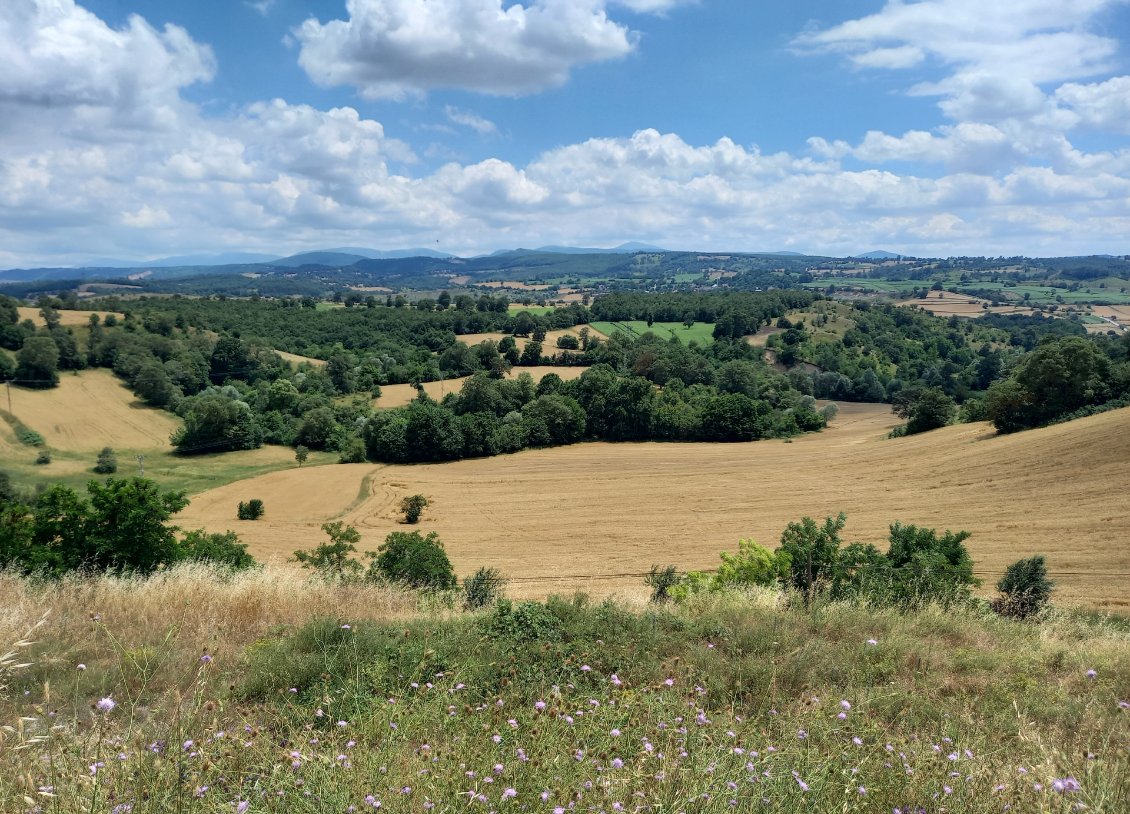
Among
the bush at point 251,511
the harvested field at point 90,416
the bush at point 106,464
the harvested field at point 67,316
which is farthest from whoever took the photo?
the harvested field at point 67,316

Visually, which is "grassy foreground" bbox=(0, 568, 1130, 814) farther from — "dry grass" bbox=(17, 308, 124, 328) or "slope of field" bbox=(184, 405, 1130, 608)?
"dry grass" bbox=(17, 308, 124, 328)

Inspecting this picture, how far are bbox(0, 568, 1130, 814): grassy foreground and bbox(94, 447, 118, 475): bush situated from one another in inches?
2306

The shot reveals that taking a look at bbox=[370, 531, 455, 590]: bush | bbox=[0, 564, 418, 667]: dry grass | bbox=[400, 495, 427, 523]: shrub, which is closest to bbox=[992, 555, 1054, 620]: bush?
bbox=[0, 564, 418, 667]: dry grass

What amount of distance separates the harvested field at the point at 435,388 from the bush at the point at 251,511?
38.8 meters

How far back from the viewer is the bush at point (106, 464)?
188ft

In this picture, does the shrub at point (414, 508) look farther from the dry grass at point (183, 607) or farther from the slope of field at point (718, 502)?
the dry grass at point (183, 607)

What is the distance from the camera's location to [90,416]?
7119cm

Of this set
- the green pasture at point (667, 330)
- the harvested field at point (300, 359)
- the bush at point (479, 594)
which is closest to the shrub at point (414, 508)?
the bush at point (479, 594)

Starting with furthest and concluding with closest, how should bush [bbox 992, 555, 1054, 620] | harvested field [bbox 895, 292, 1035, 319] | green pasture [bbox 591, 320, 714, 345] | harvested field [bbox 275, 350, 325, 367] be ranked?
harvested field [bbox 895, 292, 1035, 319]
green pasture [bbox 591, 320, 714, 345]
harvested field [bbox 275, 350, 325, 367]
bush [bbox 992, 555, 1054, 620]

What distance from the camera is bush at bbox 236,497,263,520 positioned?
1671 inches

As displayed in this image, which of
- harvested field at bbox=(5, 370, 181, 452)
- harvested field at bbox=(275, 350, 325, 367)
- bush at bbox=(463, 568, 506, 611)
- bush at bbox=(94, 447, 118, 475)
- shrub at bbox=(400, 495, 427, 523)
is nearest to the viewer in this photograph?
bush at bbox=(463, 568, 506, 611)

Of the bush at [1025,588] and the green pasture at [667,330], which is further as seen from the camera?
the green pasture at [667,330]

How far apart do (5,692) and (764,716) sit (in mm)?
5755

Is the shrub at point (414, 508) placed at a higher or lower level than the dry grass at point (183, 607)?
lower
